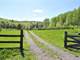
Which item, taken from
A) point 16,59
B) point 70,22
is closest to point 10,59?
point 16,59

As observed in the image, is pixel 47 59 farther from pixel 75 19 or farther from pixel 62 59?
pixel 75 19

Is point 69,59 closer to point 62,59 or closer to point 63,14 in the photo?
point 62,59

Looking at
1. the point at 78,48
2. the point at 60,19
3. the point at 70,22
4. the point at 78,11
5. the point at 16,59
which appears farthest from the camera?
the point at 60,19

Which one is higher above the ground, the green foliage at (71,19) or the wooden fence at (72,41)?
the green foliage at (71,19)

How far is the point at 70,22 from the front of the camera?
129 metres

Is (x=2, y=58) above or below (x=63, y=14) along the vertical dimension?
below

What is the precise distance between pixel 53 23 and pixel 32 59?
15853 centimetres

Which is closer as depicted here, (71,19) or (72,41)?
(72,41)

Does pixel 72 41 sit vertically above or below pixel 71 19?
below

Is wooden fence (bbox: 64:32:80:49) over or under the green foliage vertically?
under

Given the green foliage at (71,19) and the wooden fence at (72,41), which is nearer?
the wooden fence at (72,41)

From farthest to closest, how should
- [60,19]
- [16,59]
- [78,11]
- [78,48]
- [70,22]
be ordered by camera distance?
1. [60,19]
2. [70,22]
3. [78,11]
4. [78,48]
5. [16,59]

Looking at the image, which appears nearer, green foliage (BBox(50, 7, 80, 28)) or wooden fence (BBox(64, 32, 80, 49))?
wooden fence (BBox(64, 32, 80, 49))

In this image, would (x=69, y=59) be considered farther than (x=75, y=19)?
No
